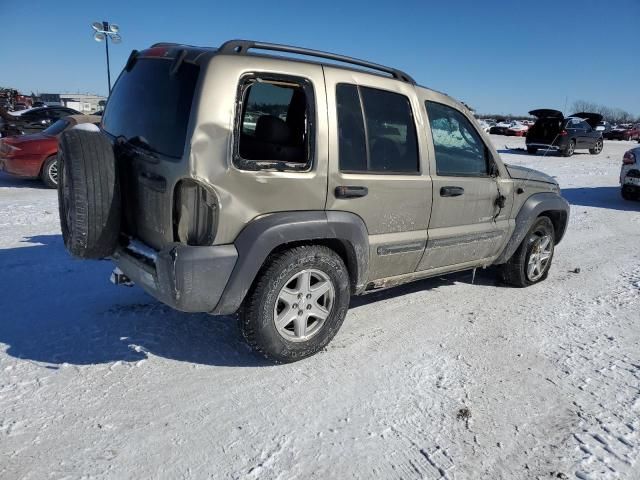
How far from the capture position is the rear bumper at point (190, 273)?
8.80 feet

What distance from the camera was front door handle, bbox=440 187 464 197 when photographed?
3.81 metres

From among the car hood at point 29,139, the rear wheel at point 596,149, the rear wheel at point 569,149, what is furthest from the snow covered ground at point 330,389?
the rear wheel at point 596,149

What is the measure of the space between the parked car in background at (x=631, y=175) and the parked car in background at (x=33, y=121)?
540 inches

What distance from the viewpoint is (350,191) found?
10.6ft

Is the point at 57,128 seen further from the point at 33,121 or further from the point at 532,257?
the point at 532,257

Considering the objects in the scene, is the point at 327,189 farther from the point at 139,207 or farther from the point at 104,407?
the point at 104,407

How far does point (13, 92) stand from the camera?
30984 mm

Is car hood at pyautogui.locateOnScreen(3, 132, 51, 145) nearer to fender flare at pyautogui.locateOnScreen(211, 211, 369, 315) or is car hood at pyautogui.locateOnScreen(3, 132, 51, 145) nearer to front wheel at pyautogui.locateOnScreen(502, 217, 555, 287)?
fender flare at pyautogui.locateOnScreen(211, 211, 369, 315)

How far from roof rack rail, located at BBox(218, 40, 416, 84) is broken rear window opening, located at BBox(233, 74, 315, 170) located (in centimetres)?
19

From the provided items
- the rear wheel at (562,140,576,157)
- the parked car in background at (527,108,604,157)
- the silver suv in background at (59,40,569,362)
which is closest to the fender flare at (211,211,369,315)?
the silver suv in background at (59,40,569,362)

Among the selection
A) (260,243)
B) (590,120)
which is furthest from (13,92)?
(260,243)

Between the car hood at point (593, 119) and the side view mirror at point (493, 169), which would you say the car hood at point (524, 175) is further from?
the car hood at point (593, 119)

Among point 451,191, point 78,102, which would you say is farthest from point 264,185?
point 78,102

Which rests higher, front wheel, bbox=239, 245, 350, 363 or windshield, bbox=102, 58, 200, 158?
windshield, bbox=102, 58, 200, 158
